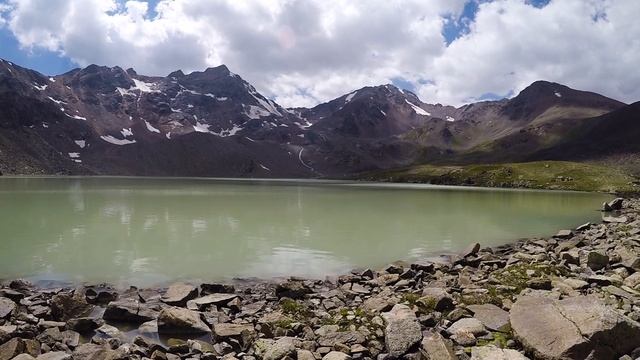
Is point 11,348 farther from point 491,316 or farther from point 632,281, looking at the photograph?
point 632,281

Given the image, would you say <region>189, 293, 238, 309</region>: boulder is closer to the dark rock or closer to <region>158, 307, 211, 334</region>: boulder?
<region>158, 307, 211, 334</region>: boulder

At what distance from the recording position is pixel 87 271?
25.5m

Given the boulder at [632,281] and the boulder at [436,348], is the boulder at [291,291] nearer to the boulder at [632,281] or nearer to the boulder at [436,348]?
the boulder at [436,348]

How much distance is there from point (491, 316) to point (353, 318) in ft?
14.5

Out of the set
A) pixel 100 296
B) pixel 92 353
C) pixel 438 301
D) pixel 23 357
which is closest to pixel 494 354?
pixel 438 301

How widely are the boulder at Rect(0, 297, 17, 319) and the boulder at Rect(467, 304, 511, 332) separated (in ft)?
51.4

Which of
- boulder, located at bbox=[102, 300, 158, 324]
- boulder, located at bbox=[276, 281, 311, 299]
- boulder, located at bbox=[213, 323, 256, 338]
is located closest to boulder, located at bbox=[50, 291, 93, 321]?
boulder, located at bbox=[102, 300, 158, 324]

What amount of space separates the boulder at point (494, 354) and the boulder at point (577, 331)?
0.67m

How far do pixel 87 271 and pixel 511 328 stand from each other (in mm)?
22258

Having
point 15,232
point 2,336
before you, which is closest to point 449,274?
point 2,336

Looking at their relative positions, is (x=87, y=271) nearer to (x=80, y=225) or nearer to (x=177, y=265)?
(x=177, y=265)

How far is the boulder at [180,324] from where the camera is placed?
607 inches

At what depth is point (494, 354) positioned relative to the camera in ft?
36.6

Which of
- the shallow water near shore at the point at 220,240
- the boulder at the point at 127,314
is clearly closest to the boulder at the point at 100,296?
the boulder at the point at 127,314
